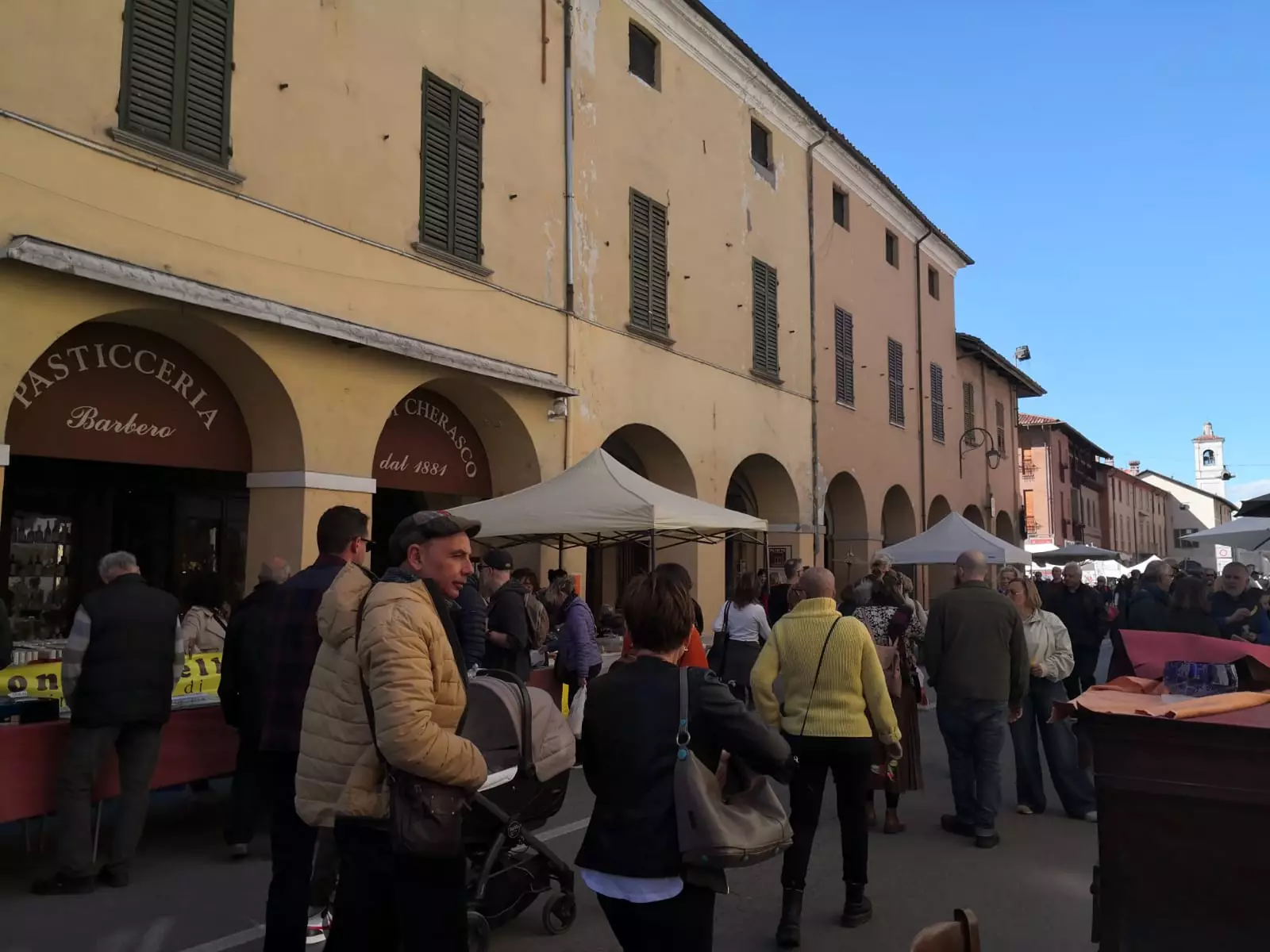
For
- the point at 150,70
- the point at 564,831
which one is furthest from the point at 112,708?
the point at 150,70

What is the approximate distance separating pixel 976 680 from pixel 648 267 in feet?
31.2

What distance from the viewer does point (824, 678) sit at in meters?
4.82

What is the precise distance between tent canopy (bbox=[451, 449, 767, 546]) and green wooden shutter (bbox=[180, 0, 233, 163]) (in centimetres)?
386

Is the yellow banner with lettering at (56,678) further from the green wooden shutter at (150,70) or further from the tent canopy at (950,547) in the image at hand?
the tent canopy at (950,547)

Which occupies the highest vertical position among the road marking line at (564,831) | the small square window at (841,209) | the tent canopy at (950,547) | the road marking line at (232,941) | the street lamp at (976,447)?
the small square window at (841,209)

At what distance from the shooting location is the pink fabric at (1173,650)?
3172 millimetres

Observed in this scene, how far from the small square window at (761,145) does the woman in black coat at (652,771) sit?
52.6 feet

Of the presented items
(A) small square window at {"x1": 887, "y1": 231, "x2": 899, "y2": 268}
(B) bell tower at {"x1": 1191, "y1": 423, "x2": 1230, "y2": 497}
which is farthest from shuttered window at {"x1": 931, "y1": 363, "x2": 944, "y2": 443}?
(B) bell tower at {"x1": 1191, "y1": 423, "x2": 1230, "y2": 497}

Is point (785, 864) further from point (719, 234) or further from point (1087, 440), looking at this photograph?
point (1087, 440)

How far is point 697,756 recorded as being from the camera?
2.98 meters

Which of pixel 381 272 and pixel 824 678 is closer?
pixel 824 678

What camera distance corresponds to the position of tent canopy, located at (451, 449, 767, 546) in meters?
9.29

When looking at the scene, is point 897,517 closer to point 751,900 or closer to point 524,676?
point 524,676

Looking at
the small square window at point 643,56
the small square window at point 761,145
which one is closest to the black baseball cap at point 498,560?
the small square window at point 643,56
